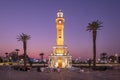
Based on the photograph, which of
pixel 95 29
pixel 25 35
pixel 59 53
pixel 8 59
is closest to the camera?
pixel 95 29

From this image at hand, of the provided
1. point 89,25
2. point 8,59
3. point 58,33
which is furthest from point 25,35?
point 8,59

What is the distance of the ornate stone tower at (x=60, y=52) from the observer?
10500 centimetres

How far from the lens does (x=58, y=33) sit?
354 ft

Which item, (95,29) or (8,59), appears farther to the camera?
(8,59)

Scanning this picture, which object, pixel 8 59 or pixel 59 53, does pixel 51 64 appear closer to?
pixel 59 53

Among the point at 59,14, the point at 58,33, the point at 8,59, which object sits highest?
the point at 59,14

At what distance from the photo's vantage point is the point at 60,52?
106m

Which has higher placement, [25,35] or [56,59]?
[25,35]

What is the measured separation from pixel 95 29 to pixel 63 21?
105 ft

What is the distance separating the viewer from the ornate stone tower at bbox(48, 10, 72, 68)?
105 meters

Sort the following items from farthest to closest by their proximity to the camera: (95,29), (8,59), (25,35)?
(8,59) < (25,35) < (95,29)

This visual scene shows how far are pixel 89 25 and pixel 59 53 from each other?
29.7 metres

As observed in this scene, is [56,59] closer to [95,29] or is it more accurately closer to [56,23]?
[56,23]

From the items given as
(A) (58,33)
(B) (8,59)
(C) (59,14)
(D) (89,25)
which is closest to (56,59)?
(A) (58,33)
